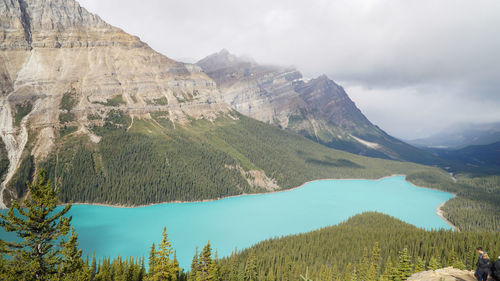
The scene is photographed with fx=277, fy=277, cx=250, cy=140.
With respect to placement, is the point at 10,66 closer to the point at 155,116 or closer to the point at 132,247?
the point at 155,116

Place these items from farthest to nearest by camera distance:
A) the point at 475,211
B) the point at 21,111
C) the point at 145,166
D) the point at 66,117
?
the point at 66,117 < the point at 21,111 < the point at 145,166 < the point at 475,211

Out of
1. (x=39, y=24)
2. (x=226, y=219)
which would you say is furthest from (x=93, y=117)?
(x=226, y=219)

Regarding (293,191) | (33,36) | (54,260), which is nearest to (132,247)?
(54,260)

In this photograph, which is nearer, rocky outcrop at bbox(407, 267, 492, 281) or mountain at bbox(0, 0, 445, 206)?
rocky outcrop at bbox(407, 267, 492, 281)

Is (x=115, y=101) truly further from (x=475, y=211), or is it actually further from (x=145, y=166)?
(x=475, y=211)

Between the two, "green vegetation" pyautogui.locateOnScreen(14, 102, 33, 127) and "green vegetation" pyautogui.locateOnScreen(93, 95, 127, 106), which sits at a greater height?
"green vegetation" pyautogui.locateOnScreen(93, 95, 127, 106)

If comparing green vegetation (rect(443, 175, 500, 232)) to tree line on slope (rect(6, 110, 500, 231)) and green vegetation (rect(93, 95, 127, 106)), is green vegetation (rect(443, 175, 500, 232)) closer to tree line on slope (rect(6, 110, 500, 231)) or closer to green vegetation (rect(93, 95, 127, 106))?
tree line on slope (rect(6, 110, 500, 231))

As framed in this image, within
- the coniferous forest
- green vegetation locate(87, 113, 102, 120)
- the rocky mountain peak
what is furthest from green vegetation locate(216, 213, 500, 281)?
the rocky mountain peak

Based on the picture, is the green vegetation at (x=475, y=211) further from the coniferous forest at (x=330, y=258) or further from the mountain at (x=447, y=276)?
the mountain at (x=447, y=276)
